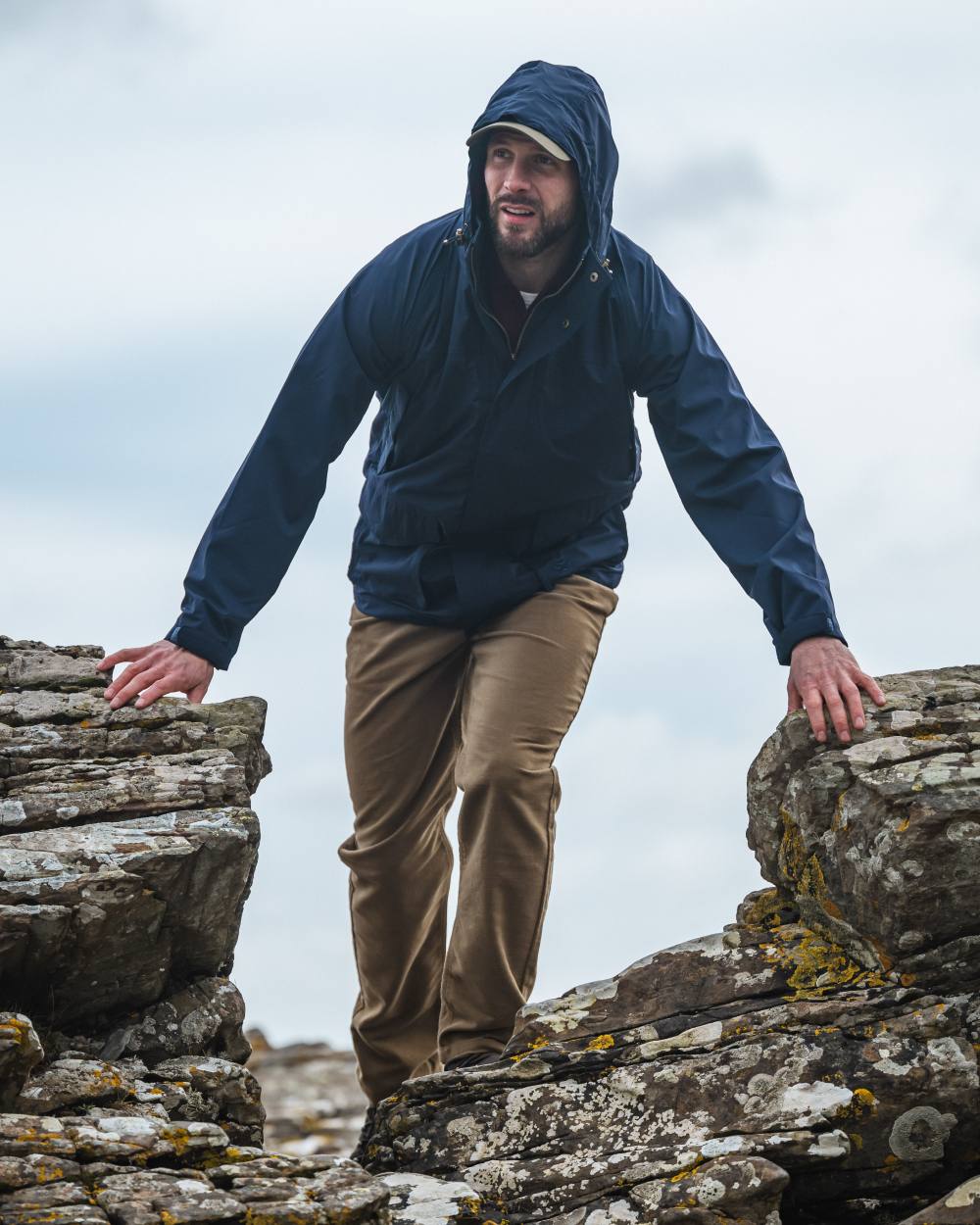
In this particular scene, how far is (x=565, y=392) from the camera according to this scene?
24.6 ft

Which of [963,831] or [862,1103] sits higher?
[963,831]

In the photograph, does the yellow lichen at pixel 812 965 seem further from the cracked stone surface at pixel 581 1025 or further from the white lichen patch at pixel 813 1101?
the white lichen patch at pixel 813 1101

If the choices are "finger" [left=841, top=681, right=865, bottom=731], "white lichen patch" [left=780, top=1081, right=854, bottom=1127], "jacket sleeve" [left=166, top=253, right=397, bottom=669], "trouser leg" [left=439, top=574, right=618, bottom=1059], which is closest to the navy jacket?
"jacket sleeve" [left=166, top=253, right=397, bottom=669]

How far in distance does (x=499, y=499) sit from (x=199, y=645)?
5.59 feet

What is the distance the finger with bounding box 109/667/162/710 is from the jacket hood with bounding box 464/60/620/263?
2.78 metres

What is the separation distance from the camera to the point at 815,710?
6.78m

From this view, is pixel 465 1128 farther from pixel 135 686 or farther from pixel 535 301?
pixel 535 301

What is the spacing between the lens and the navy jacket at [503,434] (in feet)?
Answer: 24.3

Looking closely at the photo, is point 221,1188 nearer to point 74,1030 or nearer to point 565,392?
point 74,1030

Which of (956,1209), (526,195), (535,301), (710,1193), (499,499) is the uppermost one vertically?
(526,195)

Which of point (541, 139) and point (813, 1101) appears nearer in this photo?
point (813, 1101)

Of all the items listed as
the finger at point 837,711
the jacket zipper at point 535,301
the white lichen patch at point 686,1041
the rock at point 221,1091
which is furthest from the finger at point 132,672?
the finger at point 837,711

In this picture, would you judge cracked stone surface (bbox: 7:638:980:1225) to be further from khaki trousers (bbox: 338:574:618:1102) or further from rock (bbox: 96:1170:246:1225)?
khaki trousers (bbox: 338:574:618:1102)

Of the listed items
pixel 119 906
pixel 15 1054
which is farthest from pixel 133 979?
pixel 15 1054
